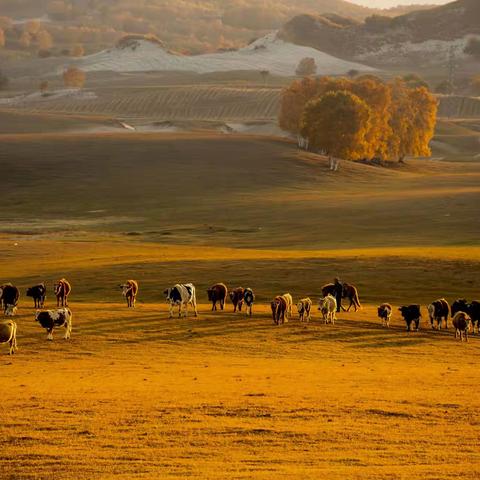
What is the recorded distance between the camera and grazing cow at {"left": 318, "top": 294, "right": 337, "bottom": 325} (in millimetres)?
36469

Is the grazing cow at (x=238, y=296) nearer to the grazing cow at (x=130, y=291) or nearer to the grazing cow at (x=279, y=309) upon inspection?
the grazing cow at (x=279, y=309)

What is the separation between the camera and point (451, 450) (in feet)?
65.7

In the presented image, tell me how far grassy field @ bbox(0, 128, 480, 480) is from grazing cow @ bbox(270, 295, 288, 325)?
1.35 ft

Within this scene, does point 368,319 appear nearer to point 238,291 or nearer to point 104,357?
point 238,291

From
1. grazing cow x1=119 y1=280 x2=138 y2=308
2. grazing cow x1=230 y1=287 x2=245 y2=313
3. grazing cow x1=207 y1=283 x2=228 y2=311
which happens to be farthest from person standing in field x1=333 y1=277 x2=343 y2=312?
grazing cow x1=119 y1=280 x2=138 y2=308

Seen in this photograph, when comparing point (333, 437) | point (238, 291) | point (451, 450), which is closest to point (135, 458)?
point (333, 437)

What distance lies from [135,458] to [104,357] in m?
11.4

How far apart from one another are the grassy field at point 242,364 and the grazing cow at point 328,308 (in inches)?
15.9

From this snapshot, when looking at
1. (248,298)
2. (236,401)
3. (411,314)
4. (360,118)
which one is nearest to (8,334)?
(236,401)

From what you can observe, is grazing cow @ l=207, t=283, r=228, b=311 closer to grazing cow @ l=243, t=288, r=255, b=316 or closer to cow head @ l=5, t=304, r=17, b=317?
grazing cow @ l=243, t=288, r=255, b=316

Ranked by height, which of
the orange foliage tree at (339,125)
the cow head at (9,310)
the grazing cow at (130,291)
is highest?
the orange foliage tree at (339,125)

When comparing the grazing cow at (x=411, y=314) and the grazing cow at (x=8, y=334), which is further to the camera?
the grazing cow at (x=411, y=314)

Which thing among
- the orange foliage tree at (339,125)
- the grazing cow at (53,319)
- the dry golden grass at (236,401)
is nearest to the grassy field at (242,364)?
the dry golden grass at (236,401)

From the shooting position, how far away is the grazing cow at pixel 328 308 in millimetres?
36469
